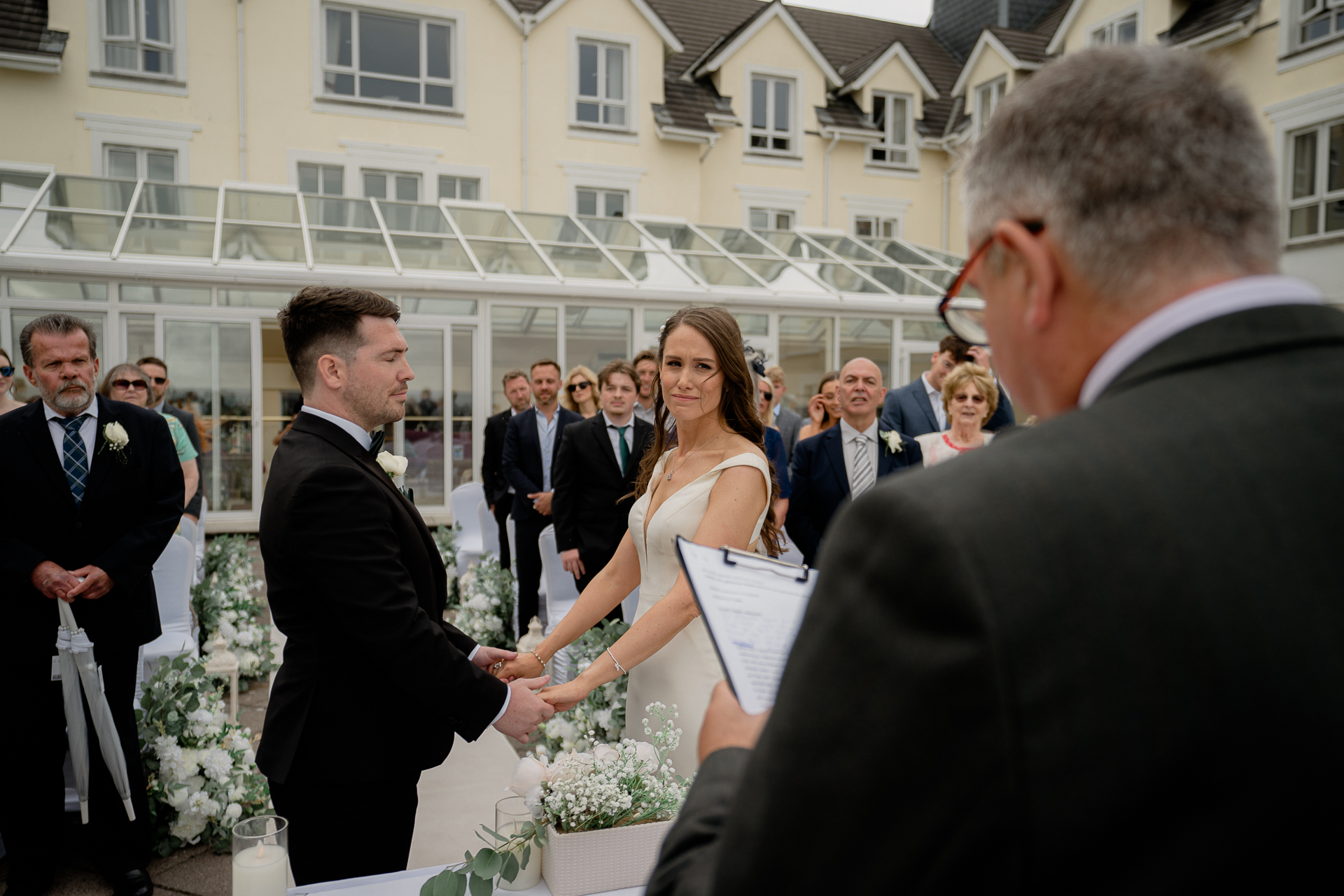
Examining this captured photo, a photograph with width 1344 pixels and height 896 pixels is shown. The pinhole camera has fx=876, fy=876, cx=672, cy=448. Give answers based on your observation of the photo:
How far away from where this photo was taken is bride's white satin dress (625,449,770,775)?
2947 millimetres

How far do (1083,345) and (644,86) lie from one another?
18.0m

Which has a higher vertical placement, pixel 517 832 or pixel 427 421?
pixel 427 421

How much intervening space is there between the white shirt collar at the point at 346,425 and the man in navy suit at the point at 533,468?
4401 millimetres

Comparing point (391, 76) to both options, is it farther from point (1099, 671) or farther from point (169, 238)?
point (1099, 671)

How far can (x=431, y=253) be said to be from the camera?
11.9 m

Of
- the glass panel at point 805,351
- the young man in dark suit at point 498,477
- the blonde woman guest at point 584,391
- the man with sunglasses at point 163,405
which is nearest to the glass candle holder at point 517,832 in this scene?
the man with sunglasses at point 163,405

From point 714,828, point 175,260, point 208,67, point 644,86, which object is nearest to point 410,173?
point 208,67

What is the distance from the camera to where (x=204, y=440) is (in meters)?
11.1

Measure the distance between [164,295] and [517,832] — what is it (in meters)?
10.6

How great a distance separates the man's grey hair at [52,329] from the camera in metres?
3.60

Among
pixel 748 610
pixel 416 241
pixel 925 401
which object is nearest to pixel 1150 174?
pixel 748 610

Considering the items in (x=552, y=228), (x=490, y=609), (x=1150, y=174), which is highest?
(x=552, y=228)

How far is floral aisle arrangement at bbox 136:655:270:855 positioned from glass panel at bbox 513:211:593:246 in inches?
386

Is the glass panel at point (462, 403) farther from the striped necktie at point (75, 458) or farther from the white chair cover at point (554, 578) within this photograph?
the striped necktie at point (75, 458)
